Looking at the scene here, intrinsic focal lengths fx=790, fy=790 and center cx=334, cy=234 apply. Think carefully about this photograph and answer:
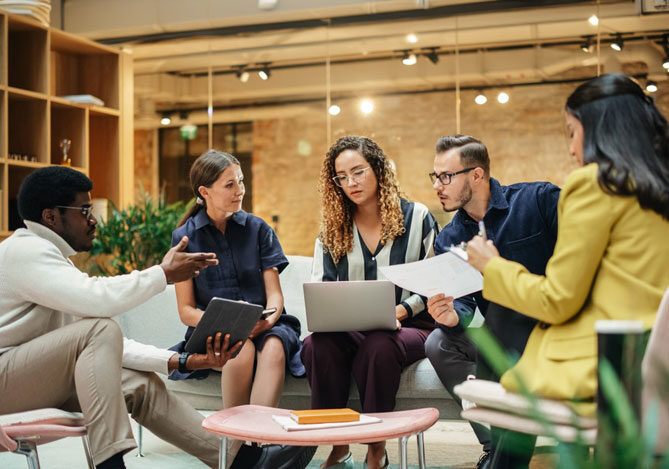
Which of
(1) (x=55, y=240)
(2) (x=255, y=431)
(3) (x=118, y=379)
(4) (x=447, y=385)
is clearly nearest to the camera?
(2) (x=255, y=431)

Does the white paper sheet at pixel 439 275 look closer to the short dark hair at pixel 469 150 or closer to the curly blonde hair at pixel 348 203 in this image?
the short dark hair at pixel 469 150

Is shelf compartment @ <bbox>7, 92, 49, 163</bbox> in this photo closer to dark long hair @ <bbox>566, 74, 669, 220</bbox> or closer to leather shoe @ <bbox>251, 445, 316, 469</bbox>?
leather shoe @ <bbox>251, 445, 316, 469</bbox>

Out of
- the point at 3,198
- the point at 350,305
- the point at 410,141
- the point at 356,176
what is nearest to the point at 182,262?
the point at 350,305

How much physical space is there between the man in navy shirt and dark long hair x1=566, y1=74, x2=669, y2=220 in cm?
90

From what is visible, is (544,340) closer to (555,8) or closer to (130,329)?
(130,329)

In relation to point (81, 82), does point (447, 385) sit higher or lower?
lower

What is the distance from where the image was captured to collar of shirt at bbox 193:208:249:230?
3.24 m

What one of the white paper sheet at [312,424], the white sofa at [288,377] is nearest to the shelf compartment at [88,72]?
the white sofa at [288,377]

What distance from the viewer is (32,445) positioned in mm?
2188

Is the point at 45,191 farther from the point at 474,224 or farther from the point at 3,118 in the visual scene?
the point at 3,118

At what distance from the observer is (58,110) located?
231 inches

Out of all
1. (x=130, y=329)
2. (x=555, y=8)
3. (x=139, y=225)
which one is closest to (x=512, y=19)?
(x=555, y=8)

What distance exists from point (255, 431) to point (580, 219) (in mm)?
1009

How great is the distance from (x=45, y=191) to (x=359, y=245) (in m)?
1.25
